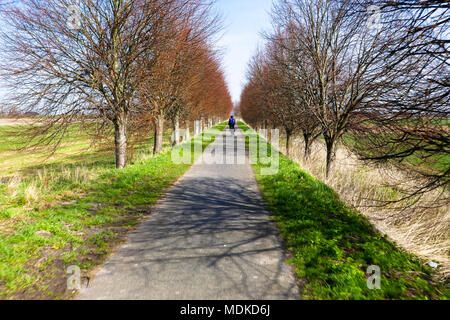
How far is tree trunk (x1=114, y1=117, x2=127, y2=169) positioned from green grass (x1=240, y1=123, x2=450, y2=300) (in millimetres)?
5963

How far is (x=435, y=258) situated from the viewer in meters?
3.84

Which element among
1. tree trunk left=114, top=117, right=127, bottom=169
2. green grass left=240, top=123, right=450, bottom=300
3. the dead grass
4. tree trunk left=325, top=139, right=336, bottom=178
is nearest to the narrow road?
green grass left=240, top=123, right=450, bottom=300

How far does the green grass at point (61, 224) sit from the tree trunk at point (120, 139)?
5.91ft

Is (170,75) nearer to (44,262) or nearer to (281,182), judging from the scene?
(281,182)

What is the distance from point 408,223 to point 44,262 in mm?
6786

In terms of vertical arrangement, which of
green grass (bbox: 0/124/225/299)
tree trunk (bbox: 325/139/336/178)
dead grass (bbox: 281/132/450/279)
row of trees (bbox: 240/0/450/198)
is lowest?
dead grass (bbox: 281/132/450/279)

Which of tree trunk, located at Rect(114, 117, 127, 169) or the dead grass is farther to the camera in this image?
tree trunk, located at Rect(114, 117, 127, 169)

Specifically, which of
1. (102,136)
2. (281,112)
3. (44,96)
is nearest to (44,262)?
(102,136)

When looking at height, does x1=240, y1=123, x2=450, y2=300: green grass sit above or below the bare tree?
below

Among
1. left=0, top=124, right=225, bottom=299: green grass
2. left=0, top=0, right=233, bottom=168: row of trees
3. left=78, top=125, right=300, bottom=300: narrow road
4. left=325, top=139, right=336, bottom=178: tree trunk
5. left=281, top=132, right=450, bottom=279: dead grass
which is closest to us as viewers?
left=78, top=125, right=300, bottom=300: narrow road

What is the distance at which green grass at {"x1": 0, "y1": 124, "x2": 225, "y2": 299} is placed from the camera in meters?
2.87

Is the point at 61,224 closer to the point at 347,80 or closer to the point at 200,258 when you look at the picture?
the point at 200,258

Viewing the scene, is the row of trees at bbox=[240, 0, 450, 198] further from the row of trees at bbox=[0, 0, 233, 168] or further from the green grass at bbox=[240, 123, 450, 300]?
the row of trees at bbox=[0, 0, 233, 168]

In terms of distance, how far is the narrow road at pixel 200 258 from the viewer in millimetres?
2691
